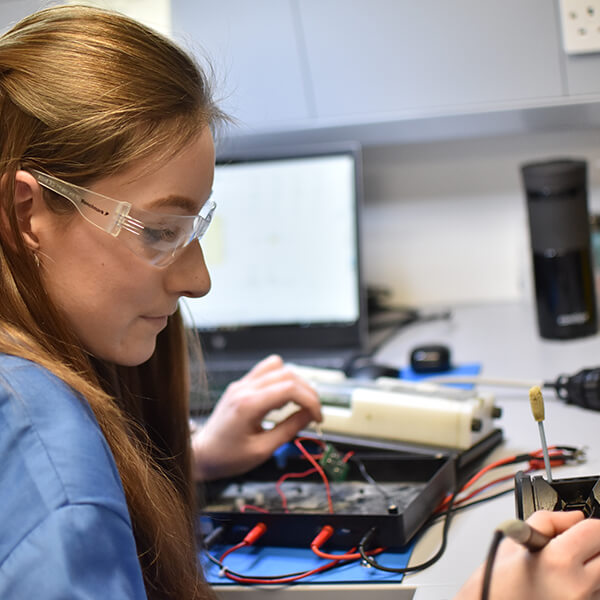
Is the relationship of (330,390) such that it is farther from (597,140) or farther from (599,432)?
(597,140)

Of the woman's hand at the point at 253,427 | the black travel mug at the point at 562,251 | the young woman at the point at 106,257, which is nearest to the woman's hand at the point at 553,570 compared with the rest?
the young woman at the point at 106,257

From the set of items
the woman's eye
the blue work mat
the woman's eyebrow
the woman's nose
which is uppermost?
the woman's eyebrow

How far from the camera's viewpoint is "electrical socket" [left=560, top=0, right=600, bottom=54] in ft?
5.35

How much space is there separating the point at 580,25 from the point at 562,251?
45 cm

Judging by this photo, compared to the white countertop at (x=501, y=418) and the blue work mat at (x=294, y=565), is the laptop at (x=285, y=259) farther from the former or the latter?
the blue work mat at (x=294, y=565)

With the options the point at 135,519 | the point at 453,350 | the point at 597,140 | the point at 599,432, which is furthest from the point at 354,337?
the point at 135,519

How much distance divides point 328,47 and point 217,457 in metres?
1.04

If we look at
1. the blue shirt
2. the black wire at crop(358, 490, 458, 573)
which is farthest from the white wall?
the blue shirt

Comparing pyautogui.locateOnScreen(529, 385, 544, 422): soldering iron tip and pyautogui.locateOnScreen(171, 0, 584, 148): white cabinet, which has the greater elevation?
pyautogui.locateOnScreen(171, 0, 584, 148): white cabinet

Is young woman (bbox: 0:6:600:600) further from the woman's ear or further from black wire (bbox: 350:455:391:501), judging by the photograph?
black wire (bbox: 350:455:391:501)

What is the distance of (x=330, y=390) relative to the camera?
3.81 feet

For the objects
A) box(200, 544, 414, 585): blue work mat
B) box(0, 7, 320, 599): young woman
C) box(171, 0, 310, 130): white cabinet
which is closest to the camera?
box(0, 7, 320, 599): young woman

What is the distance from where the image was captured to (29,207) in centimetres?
→ 74

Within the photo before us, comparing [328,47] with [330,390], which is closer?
[330,390]
